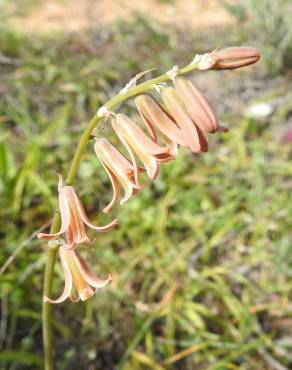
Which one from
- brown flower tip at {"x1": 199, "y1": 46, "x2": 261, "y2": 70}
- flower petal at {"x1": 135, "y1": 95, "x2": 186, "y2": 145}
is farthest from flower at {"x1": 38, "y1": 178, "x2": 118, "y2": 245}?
brown flower tip at {"x1": 199, "y1": 46, "x2": 261, "y2": 70}

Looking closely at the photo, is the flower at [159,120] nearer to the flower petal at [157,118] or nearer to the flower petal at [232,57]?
the flower petal at [157,118]

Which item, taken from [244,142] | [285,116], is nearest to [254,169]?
Result: [244,142]

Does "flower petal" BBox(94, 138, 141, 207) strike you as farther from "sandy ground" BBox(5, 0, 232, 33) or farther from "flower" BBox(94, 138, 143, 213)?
"sandy ground" BBox(5, 0, 232, 33)

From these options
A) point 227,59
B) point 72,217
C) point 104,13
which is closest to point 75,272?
point 72,217

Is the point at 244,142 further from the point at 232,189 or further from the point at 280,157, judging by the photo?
the point at 232,189

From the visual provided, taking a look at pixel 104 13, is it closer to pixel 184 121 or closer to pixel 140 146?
pixel 140 146

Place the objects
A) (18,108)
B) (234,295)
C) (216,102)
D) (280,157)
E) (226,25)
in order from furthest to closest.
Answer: (226,25) < (216,102) < (18,108) < (280,157) < (234,295)
